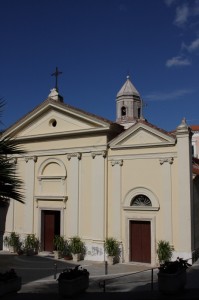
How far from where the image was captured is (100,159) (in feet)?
64.2

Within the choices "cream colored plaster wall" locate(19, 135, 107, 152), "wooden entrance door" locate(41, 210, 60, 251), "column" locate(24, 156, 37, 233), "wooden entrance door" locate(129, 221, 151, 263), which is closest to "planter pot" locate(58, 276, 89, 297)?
"wooden entrance door" locate(129, 221, 151, 263)

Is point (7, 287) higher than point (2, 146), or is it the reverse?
point (2, 146)

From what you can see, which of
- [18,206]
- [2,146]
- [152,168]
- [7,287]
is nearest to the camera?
[2,146]

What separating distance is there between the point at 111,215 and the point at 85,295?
8.93m

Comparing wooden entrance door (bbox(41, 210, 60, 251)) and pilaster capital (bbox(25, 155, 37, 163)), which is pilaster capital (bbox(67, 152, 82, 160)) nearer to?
pilaster capital (bbox(25, 155, 37, 163))

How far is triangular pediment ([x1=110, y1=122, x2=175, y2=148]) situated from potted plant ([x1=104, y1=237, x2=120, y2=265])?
4943 mm

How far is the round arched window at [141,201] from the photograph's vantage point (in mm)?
18188

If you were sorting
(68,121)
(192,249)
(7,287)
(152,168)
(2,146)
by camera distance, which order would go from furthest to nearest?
(68,121) < (152,168) < (192,249) < (7,287) < (2,146)

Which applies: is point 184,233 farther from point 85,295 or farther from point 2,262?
point 2,262

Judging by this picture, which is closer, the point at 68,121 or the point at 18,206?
the point at 68,121

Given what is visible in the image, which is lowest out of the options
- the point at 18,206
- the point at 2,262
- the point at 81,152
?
the point at 2,262

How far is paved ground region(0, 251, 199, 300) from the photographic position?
10.1 metres

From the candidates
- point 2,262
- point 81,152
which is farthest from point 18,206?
point 81,152

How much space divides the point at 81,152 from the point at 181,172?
5.92 metres
